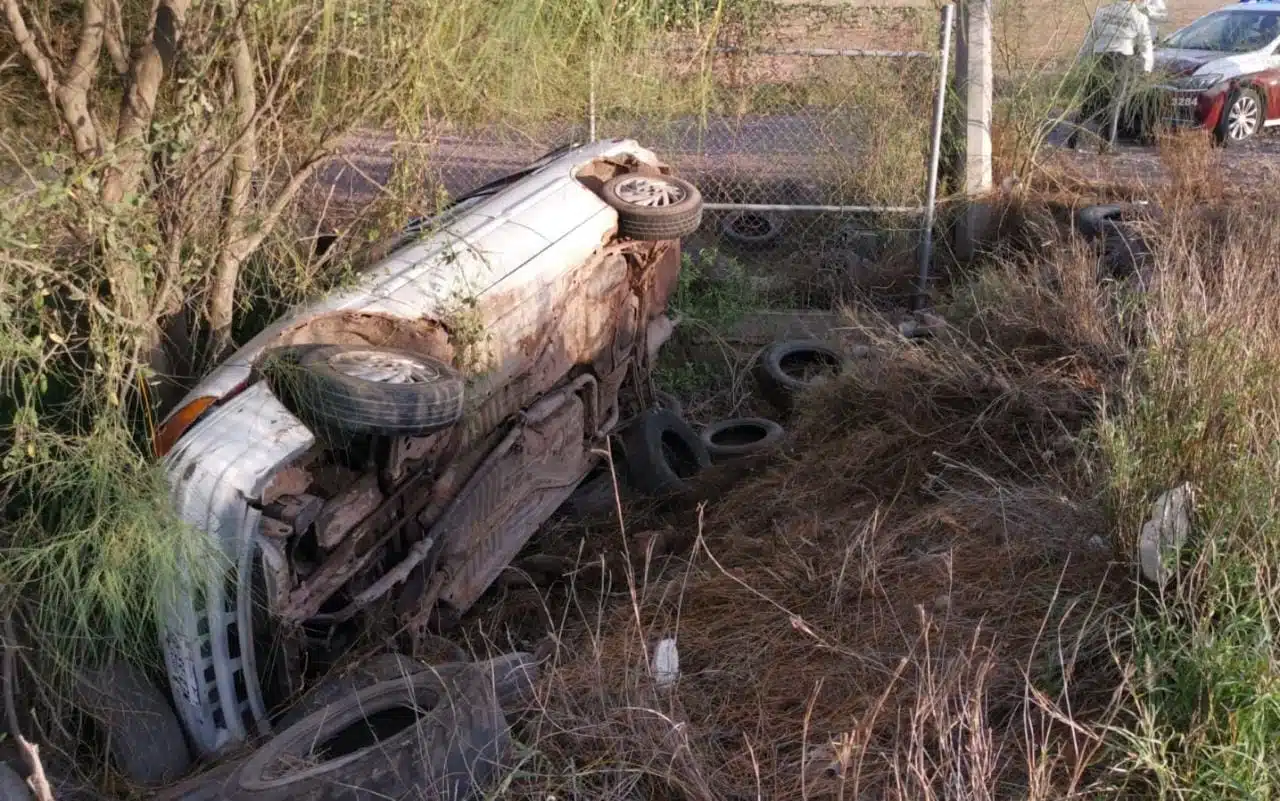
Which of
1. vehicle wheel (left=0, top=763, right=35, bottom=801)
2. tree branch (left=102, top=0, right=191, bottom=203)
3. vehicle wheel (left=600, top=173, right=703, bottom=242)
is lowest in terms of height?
vehicle wheel (left=0, top=763, right=35, bottom=801)

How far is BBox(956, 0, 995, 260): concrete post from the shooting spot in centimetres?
846

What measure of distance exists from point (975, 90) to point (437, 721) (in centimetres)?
718

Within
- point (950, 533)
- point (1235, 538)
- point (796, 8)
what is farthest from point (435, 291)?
point (796, 8)

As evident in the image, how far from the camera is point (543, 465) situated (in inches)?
194

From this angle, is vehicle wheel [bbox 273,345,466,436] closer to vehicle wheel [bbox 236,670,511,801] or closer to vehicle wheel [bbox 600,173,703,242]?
vehicle wheel [bbox 236,670,511,801]

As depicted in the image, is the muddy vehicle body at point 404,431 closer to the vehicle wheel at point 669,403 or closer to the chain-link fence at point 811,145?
the vehicle wheel at point 669,403

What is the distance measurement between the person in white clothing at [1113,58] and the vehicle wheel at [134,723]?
27.6 ft

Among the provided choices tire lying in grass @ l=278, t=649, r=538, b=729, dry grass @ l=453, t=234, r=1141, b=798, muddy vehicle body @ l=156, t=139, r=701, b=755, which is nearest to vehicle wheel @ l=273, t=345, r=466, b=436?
muddy vehicle body @ l=156, t=139, r=701, b=755

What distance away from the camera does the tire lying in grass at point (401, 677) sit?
11.0 ft

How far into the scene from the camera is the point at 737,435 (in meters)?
6.70

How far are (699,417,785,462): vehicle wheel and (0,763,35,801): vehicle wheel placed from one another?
3874mm

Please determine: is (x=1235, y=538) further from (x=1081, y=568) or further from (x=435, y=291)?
(x=435, y=291)

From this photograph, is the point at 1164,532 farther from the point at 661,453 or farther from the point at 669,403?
the point at 669,403

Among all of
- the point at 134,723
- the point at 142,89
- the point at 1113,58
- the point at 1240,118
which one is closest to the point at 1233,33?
the point at 1240,118
